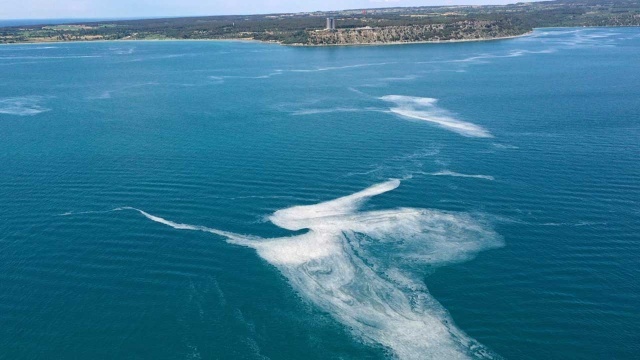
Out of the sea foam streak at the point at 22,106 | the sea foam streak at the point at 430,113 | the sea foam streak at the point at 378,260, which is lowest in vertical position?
the sea foam streak at the point at 378,260

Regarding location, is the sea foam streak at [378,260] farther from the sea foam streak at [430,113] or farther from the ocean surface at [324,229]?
the sea foam streak at [430,113]

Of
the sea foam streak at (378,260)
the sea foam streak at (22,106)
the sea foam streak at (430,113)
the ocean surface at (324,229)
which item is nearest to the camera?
the sea foam streak at (378,260)

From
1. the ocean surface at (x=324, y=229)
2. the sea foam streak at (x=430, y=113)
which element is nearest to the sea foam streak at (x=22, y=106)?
the ocean surface at (x=324, y=229)

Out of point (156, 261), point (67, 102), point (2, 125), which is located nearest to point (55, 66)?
point (67, 102)

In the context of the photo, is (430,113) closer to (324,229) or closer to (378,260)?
(324,229)

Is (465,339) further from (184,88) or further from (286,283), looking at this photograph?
(184,88)

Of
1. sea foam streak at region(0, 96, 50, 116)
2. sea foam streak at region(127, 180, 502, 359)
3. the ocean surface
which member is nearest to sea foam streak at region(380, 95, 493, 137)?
the ocean surface
